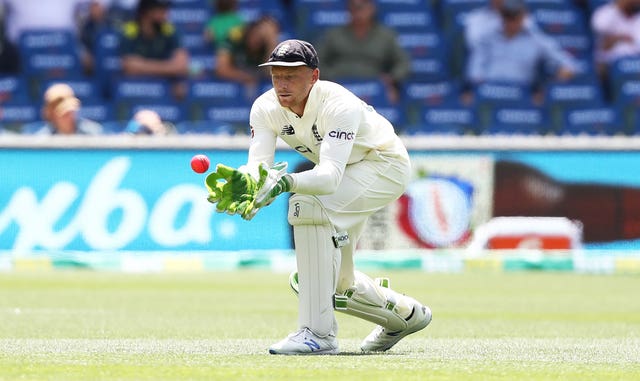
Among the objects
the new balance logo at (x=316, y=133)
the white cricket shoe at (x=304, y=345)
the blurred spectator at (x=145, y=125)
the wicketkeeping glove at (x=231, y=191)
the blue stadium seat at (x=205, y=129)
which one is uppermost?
the new balance logo at (x=316, y=133)

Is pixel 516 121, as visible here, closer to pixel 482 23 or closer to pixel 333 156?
pixel 482 23

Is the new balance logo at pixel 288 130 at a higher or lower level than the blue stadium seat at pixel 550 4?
lower

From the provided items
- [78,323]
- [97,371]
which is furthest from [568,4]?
[97,371]

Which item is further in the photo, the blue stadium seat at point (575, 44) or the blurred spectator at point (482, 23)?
the blue stadium seat at point (575, 44)

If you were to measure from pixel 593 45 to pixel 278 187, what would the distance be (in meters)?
11.6

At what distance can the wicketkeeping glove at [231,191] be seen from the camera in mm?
5942

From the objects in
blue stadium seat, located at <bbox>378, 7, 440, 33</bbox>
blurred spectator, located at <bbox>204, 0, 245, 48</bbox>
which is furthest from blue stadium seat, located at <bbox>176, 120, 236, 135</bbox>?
blue stadium seat, located at <bbox>378, 7, 440, 33</bbox>

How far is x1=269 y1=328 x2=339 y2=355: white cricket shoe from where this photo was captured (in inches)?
249

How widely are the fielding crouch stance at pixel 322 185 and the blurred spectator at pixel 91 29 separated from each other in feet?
31.7

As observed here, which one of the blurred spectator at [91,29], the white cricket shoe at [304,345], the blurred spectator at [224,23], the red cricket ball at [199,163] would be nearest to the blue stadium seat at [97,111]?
the blurred spectator at [91,29]

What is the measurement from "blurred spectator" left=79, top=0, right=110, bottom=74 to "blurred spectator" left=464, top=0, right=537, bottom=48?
13.3ft

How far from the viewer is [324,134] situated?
21.3 feet

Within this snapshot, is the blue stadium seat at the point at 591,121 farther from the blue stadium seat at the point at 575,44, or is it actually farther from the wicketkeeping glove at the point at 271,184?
the wicketkeeping glove at the point at 271,184

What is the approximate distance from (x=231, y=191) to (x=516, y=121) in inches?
378
